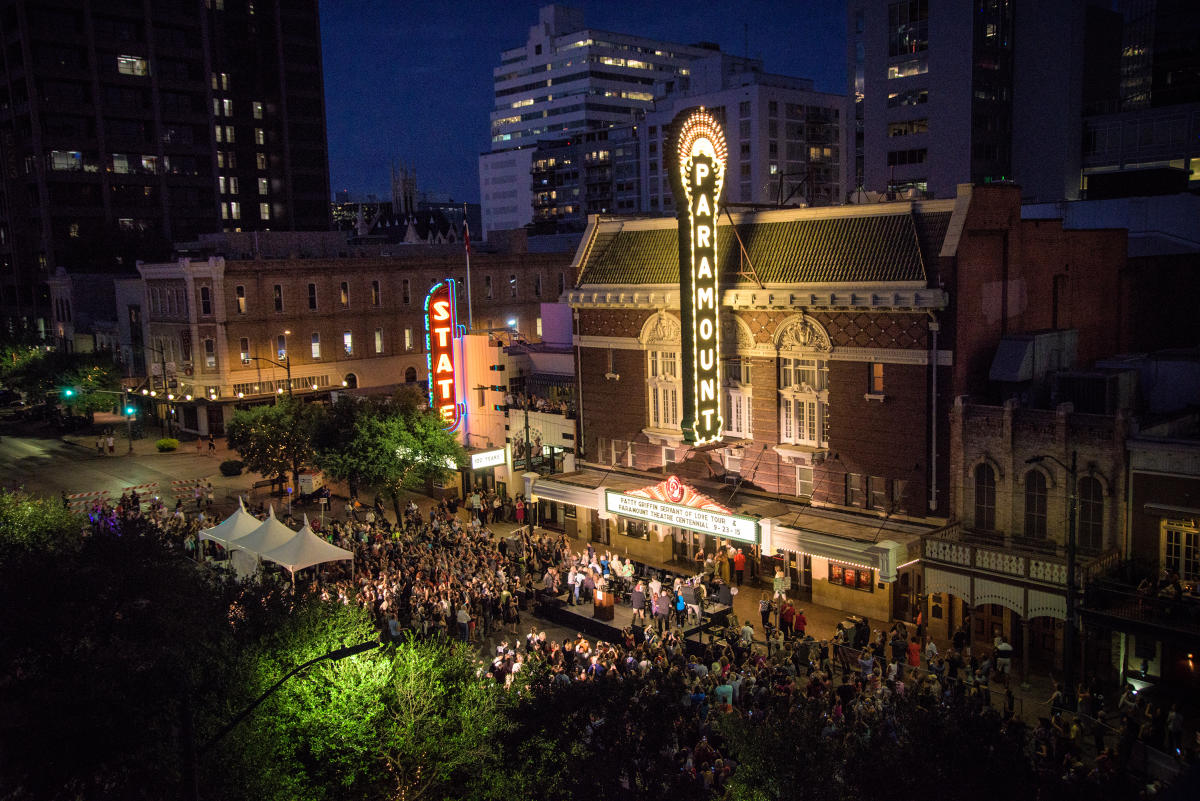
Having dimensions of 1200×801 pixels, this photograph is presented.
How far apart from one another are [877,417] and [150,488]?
37.9 m

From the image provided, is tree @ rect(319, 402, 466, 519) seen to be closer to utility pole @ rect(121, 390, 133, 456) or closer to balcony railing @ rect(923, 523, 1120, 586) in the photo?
balcony railing @ rect(923, 523, 1120, 586)

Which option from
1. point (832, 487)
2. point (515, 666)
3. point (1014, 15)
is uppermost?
point (1014, 15)

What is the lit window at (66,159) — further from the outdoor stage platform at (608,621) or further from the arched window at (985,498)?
the arched window at (985,498)

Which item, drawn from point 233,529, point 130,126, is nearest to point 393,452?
point 233,529

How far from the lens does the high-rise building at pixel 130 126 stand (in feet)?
324

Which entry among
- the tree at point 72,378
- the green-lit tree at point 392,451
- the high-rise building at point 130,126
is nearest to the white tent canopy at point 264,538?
the green-lit tree at point 392,451

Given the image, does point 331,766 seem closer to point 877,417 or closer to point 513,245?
point 877,417

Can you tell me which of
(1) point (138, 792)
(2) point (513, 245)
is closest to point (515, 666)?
(1) point (138, 792)

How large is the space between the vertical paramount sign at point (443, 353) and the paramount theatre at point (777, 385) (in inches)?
369

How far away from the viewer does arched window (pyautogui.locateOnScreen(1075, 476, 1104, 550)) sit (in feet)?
88.0

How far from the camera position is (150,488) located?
4975 cm

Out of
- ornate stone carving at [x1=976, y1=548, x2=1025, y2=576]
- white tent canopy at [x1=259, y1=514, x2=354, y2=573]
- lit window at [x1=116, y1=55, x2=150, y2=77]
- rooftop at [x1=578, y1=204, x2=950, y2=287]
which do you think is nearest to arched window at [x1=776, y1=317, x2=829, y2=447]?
rooftop at [x1=578, y1=204, x2=950, y2=287]

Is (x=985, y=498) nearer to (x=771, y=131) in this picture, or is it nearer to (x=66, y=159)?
(x=66, y=159)

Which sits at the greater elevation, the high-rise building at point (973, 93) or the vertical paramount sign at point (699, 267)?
the high-rise building at point (973, 93)
